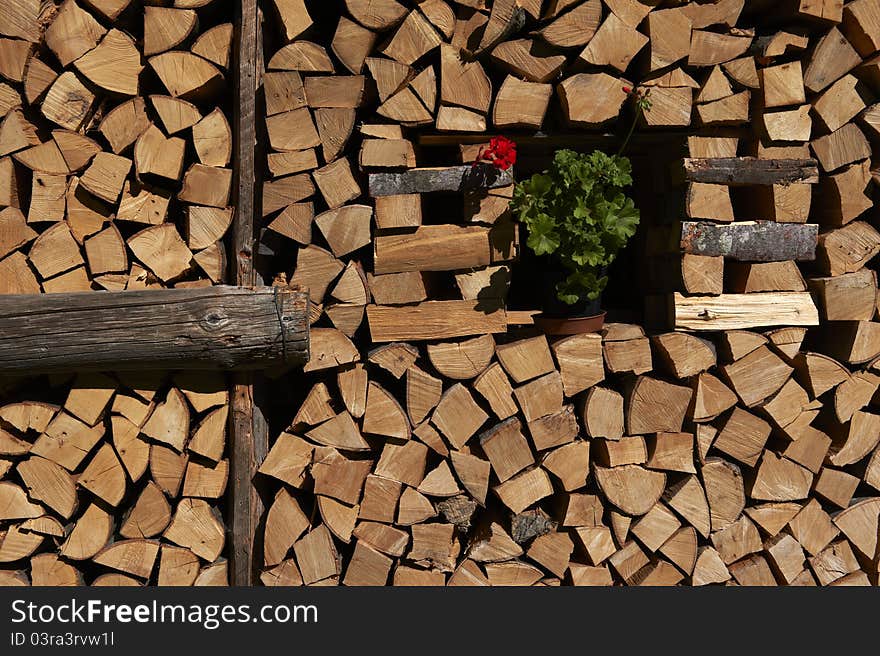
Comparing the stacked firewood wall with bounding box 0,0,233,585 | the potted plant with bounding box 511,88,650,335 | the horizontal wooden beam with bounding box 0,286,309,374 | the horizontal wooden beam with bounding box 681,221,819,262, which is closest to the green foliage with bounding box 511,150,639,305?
the potted plant with bounding box 511,88,650,335

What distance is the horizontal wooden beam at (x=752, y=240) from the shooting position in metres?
2.66

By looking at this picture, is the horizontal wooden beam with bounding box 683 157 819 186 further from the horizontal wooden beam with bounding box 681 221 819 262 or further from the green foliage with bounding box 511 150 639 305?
the green foliage with bounding box 511 150 639 305

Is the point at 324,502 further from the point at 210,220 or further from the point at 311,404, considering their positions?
the point at 210,220

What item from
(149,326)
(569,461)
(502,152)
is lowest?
(569,461)

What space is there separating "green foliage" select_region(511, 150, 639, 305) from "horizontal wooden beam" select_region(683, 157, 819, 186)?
29 cm

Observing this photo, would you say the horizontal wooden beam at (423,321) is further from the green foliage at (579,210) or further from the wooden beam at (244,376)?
the wooden beam at (244,376)

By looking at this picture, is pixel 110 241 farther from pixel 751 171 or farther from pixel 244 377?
pixel 751 171

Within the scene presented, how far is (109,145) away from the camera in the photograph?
264cm

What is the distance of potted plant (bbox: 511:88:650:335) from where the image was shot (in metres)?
2.52

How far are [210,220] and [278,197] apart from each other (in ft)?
0.81

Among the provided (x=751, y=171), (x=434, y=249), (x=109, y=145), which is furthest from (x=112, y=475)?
(x=751, y=171)

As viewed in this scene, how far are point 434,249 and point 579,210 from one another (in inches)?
19.6

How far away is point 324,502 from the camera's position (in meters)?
2.65
